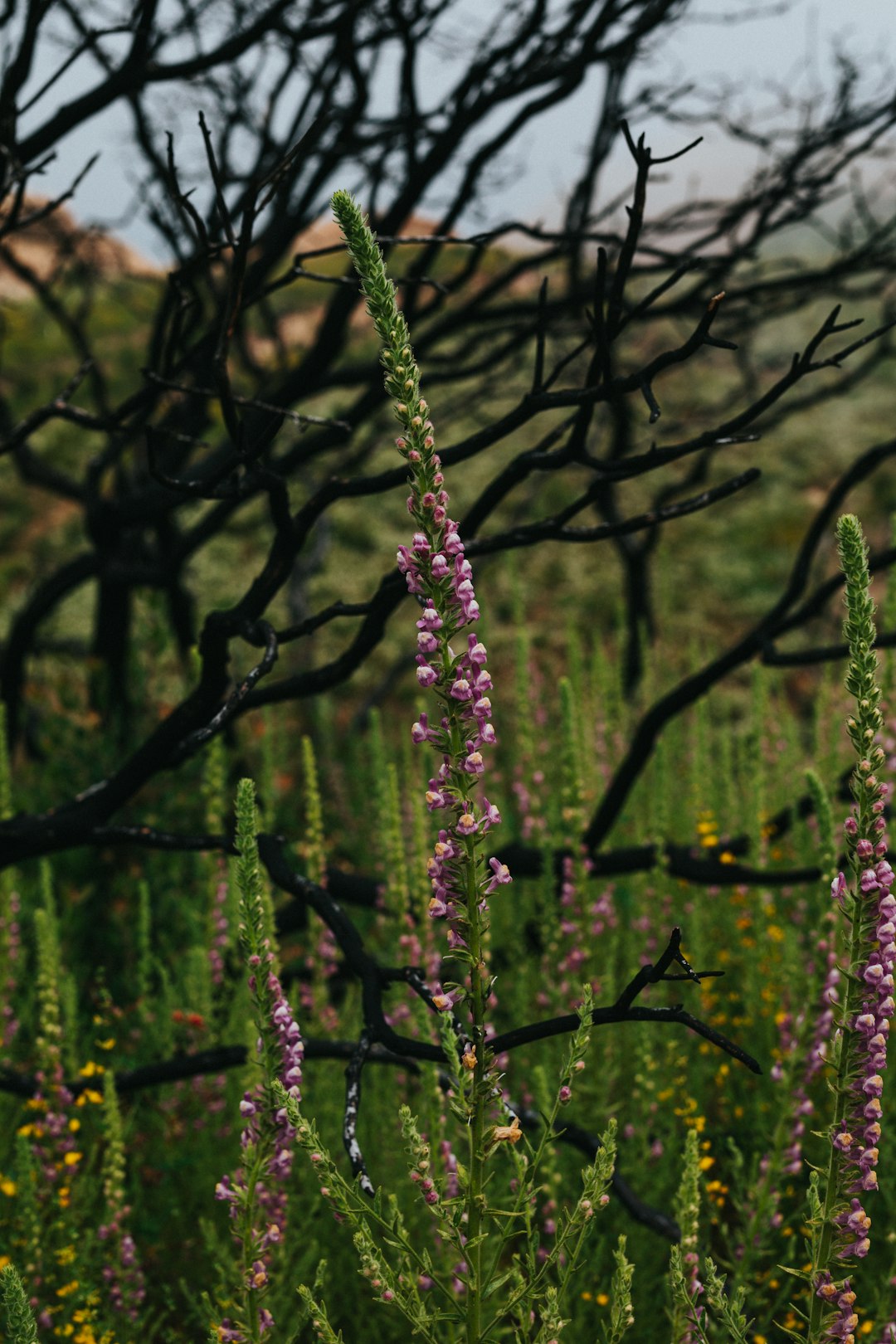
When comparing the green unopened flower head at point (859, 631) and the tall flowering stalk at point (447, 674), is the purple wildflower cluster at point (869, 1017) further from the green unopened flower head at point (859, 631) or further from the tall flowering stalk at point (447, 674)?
the tall flowering stalk at point (447, 674)

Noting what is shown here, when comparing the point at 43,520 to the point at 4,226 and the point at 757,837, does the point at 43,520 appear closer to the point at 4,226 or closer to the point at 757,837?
the point at 4,226

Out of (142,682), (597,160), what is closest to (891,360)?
(597,160)

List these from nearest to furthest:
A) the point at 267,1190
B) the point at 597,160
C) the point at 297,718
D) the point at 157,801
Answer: the point at 267,1190, the point at 157,801, the point at 597,160, the point at 297,718

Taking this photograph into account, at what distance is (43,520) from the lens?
51.5 ft

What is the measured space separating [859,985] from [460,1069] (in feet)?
1.79

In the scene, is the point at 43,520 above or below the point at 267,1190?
Answer: above

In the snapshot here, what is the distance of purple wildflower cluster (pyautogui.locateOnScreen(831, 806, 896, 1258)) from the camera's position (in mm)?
1318

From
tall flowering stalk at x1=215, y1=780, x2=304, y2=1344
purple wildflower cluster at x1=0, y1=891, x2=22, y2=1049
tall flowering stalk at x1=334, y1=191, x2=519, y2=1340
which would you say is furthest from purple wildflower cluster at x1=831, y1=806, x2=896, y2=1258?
purple wildflower cluster at x1=0, y1=891, x2=22, y2=1049

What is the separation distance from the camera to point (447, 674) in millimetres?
1202

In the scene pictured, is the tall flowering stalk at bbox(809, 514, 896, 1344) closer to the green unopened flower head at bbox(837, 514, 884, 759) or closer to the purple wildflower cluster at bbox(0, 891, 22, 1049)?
the green unopened flower head at bbox(837, 514, 884, 759)

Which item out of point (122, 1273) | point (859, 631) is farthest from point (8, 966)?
point (859, 631)

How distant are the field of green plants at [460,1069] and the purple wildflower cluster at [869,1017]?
12 millimetres

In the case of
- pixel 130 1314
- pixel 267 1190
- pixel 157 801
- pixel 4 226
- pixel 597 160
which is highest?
pixel 597 160

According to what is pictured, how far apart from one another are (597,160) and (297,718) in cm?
534
